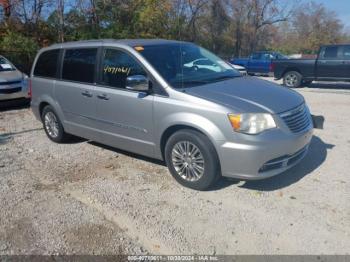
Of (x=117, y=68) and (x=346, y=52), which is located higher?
(x=346, y=52)

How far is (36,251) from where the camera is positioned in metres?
3.40

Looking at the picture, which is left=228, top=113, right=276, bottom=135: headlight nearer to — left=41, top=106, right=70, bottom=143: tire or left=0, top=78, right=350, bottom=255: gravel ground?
left=0, top=78, right=350, bottom=255: gravel ground

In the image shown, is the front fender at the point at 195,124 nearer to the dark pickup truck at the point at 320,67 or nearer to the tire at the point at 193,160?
the tire at the point at 193,160

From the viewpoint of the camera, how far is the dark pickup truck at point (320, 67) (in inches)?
544

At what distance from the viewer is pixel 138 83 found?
15.2 ft

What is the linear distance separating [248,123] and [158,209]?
4.54 ft

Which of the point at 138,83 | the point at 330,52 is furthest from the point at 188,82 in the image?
the point at 330,52

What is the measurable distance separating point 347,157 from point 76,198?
392 cm

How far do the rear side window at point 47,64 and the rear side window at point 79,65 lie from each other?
34 cm

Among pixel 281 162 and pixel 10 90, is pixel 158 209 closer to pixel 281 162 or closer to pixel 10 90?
pixel 281 162

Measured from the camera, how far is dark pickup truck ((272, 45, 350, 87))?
1381 centimetres

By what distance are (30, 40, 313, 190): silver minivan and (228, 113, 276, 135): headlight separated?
0.01 metres

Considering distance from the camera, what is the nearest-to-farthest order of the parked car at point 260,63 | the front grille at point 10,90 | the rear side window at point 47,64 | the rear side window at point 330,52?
the rear side window at point 47,64 → the front grille at point 10,90 → the rear side window at point 330,52 → the parked car at point 260,63

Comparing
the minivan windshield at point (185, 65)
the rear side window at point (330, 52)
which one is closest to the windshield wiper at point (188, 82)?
the minivan windshield at point (185, 65)
